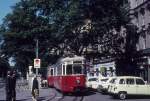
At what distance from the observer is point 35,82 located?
2680 centimetres

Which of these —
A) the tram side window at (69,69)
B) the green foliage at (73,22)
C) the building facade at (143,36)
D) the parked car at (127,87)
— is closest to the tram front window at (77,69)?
the tram side window at (69,69)

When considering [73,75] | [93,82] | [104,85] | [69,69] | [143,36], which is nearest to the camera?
[73,75]

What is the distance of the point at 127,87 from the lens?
31.0 m

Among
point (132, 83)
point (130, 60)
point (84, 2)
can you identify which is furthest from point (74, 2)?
point (132, 83)

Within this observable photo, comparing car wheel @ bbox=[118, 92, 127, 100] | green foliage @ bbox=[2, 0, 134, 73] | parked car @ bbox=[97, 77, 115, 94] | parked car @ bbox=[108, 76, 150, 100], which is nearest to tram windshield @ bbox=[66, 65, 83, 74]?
parked car @ bbox=[97, 77, 115, 94]

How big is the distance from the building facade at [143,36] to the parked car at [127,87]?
1640cm

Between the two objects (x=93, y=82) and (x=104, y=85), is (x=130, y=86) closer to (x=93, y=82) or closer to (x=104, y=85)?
(x=104, y=85)

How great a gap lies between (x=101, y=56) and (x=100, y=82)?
1601 centimetres

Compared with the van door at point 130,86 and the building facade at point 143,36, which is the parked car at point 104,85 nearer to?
the van door at point 130,86

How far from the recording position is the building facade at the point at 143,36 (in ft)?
159

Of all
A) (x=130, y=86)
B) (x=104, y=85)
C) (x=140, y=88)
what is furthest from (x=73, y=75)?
(x=140, y=88)

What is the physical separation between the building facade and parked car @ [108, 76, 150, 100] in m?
16.4

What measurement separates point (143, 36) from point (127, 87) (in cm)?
2064

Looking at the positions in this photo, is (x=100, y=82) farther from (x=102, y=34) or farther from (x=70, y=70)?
(x=102, y=34)
